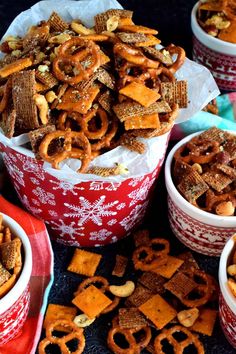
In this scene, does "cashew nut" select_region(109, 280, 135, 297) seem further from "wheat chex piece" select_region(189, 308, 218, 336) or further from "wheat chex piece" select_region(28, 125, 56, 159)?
"wheat chex piece" select_region(28, 125, 56, 159)

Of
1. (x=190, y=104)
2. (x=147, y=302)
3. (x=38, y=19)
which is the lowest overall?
(x=147, y=302)

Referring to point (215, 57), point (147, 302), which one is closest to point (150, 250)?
point (147, 302)

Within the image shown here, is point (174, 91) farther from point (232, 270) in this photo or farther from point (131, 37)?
point (232, 270)

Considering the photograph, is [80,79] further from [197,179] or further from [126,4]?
[126,4]

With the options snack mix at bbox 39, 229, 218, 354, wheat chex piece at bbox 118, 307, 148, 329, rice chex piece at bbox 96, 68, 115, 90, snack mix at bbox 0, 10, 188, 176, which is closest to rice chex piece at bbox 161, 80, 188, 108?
snack mix at bbox 0, 10, 188, 176

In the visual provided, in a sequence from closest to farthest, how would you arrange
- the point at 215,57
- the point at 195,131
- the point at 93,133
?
the point at 93,133
the point at 195,131
the point at 215,57

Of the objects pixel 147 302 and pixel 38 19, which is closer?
pixel 147 302

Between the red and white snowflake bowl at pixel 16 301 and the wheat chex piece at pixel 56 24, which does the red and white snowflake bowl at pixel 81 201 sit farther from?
the wheat chex piece at pixel 56 24
